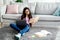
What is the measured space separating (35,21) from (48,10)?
808 millimetres

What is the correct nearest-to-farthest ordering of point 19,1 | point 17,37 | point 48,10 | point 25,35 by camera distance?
point 17,37 → point 25,35 → point 48,10 → point 19,1

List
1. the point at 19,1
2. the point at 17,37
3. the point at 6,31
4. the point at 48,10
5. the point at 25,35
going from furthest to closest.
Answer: the point at 19,1 < the point at 48,10 < the point at 6,31 < the point at 25,35 < the point at 17,37

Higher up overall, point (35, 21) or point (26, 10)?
point (26, 10)

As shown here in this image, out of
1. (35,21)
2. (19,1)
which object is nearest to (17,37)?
(35,21)

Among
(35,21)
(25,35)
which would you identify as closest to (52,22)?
(35,21)

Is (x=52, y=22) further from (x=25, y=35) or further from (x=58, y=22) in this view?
(x=25, y=35)

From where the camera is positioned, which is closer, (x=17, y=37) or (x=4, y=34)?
(x=17, y=37)

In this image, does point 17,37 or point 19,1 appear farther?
point 19,1

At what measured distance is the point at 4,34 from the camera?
392 cm

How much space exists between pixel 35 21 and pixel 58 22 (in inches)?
25.6

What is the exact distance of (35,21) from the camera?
4402 millimetres

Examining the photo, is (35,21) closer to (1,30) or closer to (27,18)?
(27,18)

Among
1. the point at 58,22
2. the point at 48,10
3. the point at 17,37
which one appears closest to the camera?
the point at 17,37

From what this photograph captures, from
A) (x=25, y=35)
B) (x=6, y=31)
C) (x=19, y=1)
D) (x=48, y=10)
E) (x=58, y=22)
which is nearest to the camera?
(x=25, y=35)
